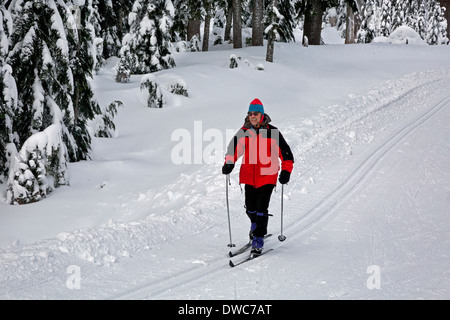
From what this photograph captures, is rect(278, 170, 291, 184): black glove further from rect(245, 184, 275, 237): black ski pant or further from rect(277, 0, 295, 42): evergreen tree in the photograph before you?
rect(277, 0, 295, 42): evergreen tree

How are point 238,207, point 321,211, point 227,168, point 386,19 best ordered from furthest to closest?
point 386,19 → point 238,207 → point 321,211 → point 227,168

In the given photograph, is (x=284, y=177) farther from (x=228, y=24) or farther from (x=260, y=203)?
(x=228, y=24)

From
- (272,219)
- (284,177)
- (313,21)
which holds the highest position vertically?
(313,21)

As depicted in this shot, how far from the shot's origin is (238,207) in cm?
881

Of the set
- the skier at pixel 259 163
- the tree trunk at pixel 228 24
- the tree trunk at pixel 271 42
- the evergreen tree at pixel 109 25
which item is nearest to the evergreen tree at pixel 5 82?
the skier at pixel 259 163

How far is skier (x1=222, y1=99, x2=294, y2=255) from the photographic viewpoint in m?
6.38

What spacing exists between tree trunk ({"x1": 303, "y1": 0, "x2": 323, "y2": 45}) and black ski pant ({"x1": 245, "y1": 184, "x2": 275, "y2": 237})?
875 inches

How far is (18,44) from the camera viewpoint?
10172 mm

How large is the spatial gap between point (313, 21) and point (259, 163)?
80.0 ft

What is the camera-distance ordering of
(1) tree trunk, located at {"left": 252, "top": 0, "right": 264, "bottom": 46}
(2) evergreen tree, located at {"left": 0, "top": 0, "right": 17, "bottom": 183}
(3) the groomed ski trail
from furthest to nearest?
1. (1) tree trunk, located at {"left": 252, "top": 0, "right": 264, "bottom": 46}
2. (2) evergreen tree, located at {"left": 0, "top": 0, "right": 17, "bottom": 183}
3. (3) the groomed ski trail

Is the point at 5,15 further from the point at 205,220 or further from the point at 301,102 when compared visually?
the point at 301,102

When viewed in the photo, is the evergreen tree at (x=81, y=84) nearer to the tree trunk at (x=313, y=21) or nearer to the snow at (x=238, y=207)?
the snow at (x=238, y=207)

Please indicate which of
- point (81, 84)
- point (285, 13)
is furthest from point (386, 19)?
point (81, 84)

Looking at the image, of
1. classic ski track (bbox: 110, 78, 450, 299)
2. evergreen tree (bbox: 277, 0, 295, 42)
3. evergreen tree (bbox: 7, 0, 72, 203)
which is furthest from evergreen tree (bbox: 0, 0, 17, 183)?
evergreen tree (bbox: 277, 0, 295, 42)
